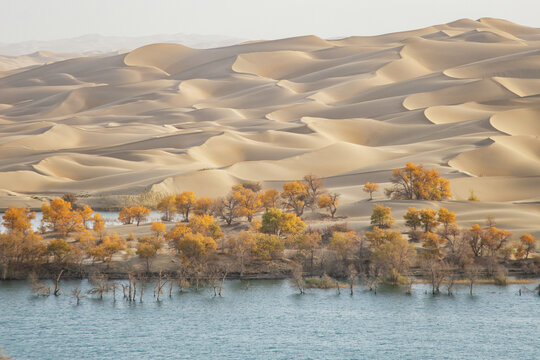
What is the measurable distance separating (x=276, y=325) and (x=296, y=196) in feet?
94.7

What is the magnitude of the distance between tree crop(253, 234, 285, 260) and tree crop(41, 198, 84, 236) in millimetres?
16078

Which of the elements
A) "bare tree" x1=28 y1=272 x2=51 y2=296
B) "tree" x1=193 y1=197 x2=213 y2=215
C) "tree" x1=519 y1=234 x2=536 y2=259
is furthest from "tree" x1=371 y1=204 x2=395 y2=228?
"bare tree" x1=28 y1=272 x2=51 y2=296

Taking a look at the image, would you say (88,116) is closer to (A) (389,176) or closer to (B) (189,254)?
(A) (389,176)

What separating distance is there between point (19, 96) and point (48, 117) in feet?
110

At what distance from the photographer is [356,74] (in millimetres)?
176750

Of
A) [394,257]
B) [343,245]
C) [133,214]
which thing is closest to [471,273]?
[394,257]

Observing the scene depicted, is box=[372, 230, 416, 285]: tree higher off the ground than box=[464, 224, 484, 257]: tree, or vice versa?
box=[464, 224, 484, 257]: tree

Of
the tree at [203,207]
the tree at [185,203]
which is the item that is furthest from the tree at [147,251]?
the tree at [185,203]

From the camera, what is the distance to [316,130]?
122188 mm

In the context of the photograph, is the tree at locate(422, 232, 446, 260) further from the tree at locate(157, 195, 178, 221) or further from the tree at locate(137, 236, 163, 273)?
the tree at locate(157, 195, 178, 221)

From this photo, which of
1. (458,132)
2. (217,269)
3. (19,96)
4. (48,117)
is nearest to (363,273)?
(217,269)

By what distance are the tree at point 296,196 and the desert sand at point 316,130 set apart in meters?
3.82

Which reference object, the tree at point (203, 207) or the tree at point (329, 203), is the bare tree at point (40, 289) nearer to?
the tree at point (203, 207)

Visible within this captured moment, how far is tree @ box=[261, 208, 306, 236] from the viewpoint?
5778 centimetres
